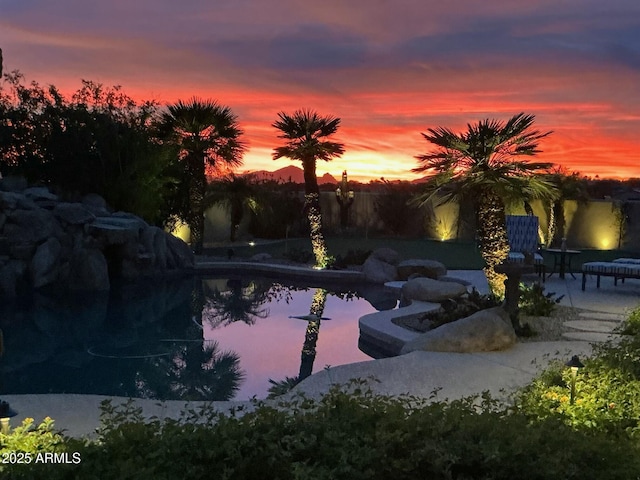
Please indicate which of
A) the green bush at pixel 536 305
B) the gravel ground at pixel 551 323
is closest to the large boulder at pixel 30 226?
the green bush at pixel 536 305

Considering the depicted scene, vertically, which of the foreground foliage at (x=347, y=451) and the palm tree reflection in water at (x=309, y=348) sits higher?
the foreground foliage at (x=347, y=451)

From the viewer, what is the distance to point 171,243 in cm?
1653

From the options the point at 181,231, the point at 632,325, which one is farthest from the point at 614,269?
the point at 181,231

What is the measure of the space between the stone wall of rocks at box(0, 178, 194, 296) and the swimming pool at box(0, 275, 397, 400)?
70 centimetres

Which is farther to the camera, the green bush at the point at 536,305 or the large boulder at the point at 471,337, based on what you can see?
the green bush at the point at 536,305

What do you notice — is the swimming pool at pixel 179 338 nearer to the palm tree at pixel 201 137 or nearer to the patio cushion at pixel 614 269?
the patio cushion at pixel 614 269

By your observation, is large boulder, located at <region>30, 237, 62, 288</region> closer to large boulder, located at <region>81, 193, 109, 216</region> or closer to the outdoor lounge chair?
large boulder, located at <region>81, 193, 109, 216</region>

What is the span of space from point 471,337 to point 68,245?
9.60 m

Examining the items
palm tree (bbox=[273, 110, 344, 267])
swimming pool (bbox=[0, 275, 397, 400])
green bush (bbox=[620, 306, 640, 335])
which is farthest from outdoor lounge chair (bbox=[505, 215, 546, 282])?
green bush (bbox=[620, 306, 640, 335])

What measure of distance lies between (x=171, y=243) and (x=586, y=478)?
560 inches

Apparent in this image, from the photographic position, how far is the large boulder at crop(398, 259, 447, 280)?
14195 mm

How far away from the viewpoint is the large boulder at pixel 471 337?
23.7ft

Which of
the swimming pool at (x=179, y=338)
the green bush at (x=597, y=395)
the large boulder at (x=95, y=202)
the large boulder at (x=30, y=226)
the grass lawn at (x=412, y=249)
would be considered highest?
the large boulder at (x=95, y=202)

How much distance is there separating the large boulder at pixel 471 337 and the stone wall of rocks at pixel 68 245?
8.41 m
